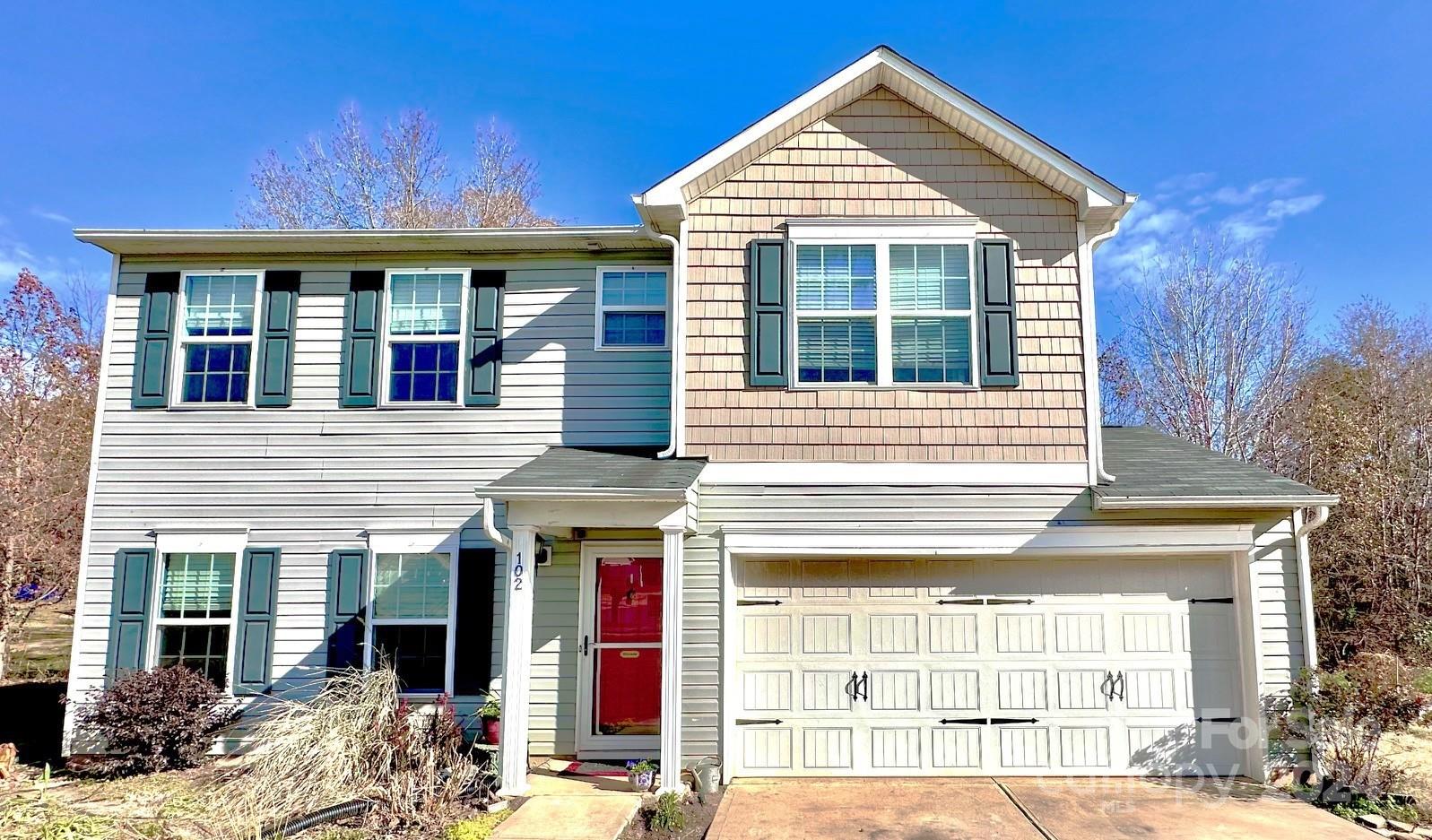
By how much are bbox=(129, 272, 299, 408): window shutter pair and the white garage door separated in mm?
5121

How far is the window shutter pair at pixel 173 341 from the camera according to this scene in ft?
26.9

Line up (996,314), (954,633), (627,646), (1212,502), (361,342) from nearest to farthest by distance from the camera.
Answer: (1212,502) < (954,633) < (996,314) < (627,646) < (361,342)

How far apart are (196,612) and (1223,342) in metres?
18.2

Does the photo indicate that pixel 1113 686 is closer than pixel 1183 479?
Yes

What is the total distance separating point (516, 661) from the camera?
6523mm

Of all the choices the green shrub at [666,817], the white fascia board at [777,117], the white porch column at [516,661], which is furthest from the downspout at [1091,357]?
the white porch column at [516,661]

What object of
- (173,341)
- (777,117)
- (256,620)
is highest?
(777,117)

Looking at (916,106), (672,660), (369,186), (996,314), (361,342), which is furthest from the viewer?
(369,186)

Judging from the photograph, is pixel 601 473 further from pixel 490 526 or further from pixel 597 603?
pixel 597 603

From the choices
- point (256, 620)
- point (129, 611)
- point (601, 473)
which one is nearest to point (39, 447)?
point (129, 611)

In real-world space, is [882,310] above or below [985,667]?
above

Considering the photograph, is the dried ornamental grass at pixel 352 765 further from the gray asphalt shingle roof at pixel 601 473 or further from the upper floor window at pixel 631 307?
the upper floor window at pixel 631 307

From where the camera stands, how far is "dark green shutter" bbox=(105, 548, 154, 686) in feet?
25.7

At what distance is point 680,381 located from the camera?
738 centimetres
